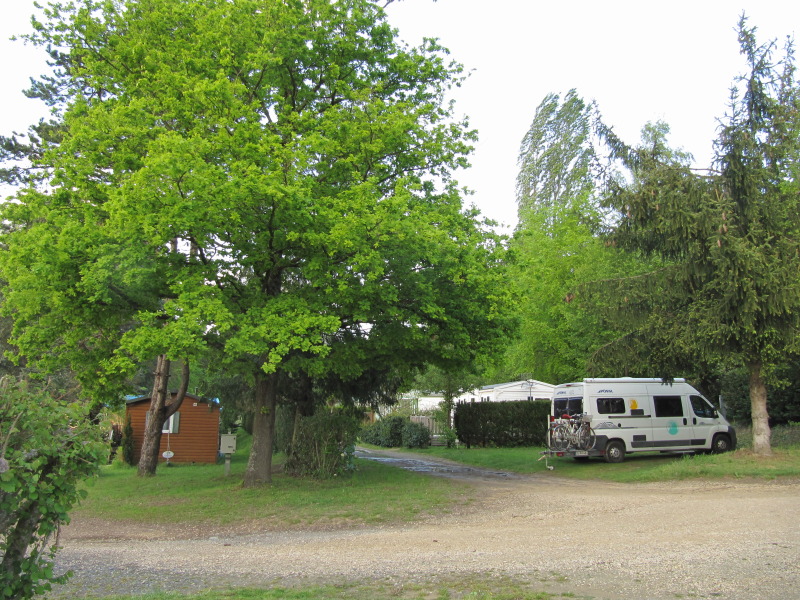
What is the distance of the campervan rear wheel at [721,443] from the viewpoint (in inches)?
824

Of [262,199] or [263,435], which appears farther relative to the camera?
[263,435]

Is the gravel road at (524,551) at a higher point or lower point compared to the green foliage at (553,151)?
lower

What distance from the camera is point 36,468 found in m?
4.18

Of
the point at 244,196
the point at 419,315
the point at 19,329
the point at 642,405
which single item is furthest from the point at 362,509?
the point at 642,405

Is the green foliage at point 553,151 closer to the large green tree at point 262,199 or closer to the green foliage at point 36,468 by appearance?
the large green tree at point 262,199

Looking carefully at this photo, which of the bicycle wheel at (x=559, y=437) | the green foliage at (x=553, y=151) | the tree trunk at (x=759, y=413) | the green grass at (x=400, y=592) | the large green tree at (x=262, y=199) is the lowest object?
the green grass at (x=400, y=592)

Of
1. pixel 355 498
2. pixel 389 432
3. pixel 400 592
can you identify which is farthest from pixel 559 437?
pixel 389 432

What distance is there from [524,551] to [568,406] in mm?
13094

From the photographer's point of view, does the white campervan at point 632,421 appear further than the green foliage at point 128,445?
No

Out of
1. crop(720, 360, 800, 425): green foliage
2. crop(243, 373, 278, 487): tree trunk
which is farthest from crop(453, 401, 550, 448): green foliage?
crop(243, 373, 278, 487): tree trunk

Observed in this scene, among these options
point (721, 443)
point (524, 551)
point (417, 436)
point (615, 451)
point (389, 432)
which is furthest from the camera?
point (389, 432)

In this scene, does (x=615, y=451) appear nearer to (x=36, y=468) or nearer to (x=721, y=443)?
(x=721, y=443)

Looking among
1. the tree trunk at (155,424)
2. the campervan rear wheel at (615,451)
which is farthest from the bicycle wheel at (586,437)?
the tree trunk at (155,424)

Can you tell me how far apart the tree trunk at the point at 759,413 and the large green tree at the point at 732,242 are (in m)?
0.03
